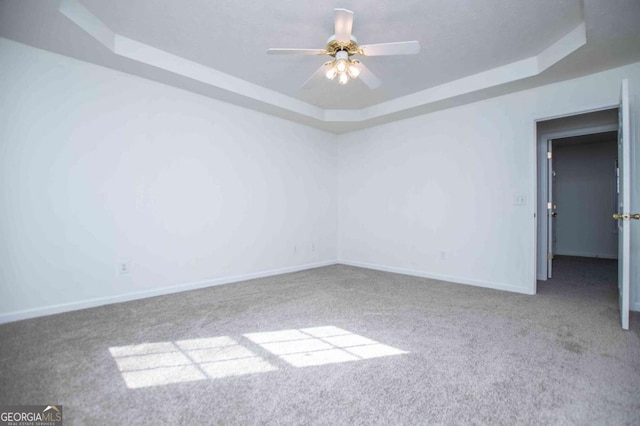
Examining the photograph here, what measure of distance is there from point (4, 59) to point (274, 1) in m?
2.23

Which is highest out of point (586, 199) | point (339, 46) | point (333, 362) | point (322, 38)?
point (322, 38)

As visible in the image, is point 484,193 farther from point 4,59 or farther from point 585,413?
point 4,59

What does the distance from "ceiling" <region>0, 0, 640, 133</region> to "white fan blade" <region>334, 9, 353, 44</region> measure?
0.27 meters

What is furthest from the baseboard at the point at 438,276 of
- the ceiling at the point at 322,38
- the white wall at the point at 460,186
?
the ceiling at the point at 322,38

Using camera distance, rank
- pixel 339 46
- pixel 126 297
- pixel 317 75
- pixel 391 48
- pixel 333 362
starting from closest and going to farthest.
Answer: pixel 333 362
pixel 391 48
pixel 339 46
pixel 317 75
pixel 126 297

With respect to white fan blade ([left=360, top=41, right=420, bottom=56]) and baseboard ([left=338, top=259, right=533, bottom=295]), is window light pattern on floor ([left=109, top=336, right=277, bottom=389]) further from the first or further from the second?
baseboard ([left=338, top=259, right=533, bottom=295])

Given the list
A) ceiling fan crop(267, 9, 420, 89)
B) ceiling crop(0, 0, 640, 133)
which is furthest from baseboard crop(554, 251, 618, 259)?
ceiling fan crop(267, 9, 420, 89)

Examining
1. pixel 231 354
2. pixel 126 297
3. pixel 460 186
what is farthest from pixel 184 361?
pixel 460 186

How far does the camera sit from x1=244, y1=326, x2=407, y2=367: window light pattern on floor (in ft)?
6.28

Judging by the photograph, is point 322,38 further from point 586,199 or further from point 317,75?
point 586,199

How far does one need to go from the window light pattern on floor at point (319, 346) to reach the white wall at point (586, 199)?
5.68 metres

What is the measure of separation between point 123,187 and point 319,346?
98.3 inches

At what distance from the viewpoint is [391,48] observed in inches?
88.3

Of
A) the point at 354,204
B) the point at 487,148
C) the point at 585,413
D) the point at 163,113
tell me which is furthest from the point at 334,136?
the point at 585,413
